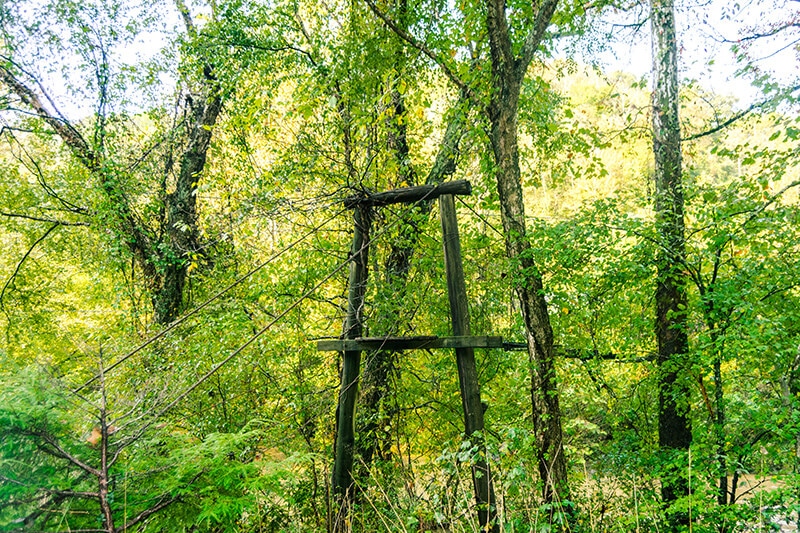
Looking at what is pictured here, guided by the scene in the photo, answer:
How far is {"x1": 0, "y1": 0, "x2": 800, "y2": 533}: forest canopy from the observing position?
9.66ft

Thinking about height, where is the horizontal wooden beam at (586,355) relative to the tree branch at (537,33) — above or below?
below

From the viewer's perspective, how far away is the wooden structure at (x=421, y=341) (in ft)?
12.1

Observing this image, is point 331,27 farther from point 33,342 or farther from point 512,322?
point 33,342

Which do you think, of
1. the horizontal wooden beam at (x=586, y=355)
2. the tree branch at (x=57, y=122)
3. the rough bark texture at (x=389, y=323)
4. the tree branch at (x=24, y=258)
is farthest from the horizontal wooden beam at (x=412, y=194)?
the tree branch at (x=24, y=258)

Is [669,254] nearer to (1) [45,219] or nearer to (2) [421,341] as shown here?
(2) [421,341]

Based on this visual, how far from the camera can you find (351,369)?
4211 mm

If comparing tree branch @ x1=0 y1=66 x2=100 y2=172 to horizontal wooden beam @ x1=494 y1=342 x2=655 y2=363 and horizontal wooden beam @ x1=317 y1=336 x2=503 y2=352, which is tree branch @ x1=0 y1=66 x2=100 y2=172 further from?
horizontal wooden beam @ x1=494 y1=342 x2=655 y2=363

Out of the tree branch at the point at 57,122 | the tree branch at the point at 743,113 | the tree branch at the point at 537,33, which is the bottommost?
the tree branch at the point at 743,113

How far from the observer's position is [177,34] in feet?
26.0

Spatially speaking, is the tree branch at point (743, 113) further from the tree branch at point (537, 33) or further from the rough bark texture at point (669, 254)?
the tree branch at point (537, 33)

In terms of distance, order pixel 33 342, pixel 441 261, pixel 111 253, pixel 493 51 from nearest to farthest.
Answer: pixel 493 51
pixel 441 261
pixel 111 253
pixel 33 342

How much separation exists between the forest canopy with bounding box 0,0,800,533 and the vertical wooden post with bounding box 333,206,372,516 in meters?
0.02

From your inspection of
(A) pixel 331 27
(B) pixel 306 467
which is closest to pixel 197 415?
(B) pixel 306 467

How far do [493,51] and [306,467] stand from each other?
4.86 m
